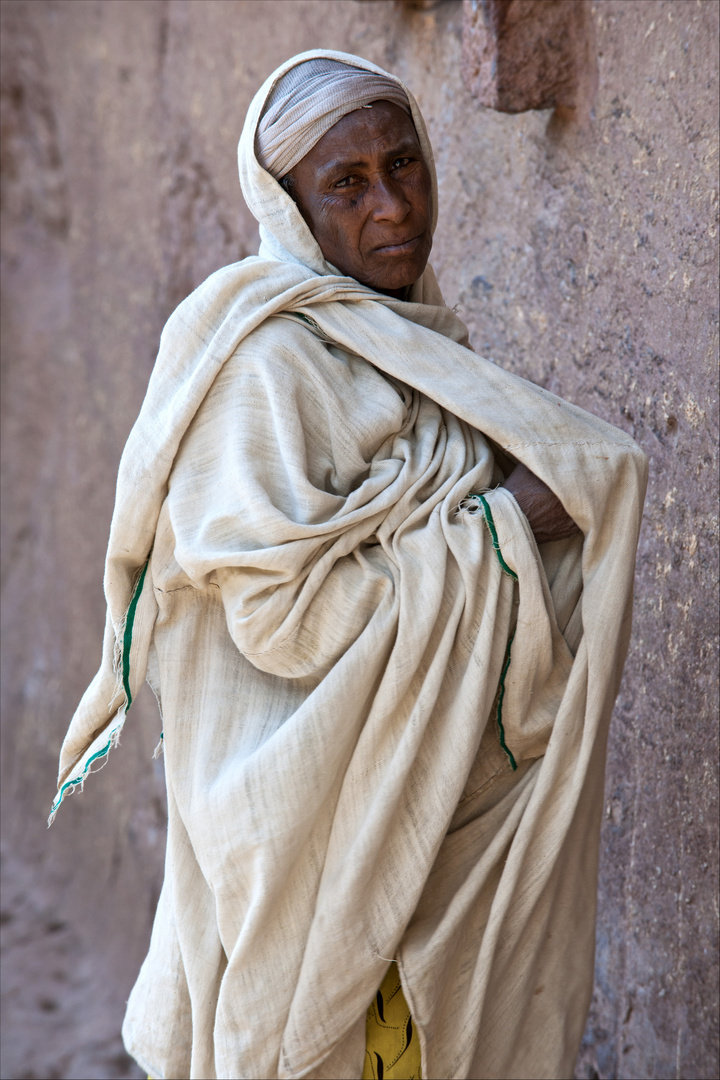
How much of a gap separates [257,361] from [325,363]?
92mm

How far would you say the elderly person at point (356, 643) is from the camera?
1.42 m

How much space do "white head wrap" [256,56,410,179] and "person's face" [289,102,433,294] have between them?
1 cm

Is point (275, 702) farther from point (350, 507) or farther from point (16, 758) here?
point (16, 758)

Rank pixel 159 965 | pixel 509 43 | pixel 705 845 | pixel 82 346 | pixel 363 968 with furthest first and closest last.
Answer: pixel 82 346 < pixel 509 43 < pixel 705 845 < pixel 159 965 < pixel 363 968

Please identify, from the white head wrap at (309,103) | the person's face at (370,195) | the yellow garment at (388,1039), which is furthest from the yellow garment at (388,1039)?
the white head wrap at (309,103)

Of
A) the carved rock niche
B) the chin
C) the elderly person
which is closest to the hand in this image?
the elderly person

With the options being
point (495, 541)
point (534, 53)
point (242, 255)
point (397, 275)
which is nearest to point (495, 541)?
point (495, 541)

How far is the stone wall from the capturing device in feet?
6.94

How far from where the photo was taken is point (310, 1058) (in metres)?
1.43

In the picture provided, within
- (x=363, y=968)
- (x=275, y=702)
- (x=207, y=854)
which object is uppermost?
(x=275, y=702)

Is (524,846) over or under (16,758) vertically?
over

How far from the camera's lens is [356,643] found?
4.65 ft

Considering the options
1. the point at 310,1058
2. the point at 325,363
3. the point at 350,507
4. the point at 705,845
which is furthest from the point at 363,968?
the point at 705,845

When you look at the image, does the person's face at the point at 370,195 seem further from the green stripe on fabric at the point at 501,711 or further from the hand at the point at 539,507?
the green stripe on fabric at the point at 501,711
